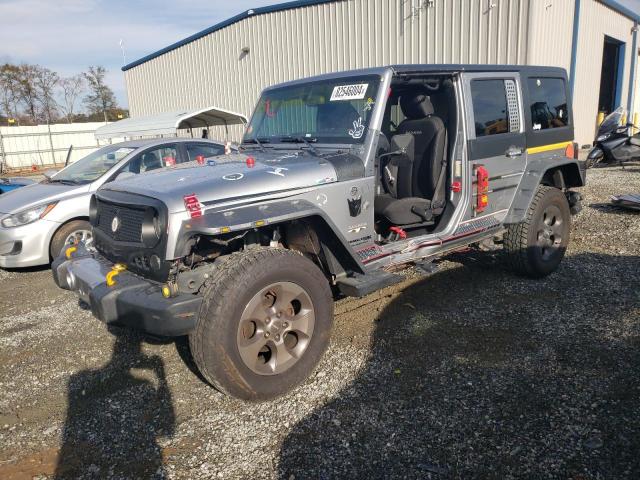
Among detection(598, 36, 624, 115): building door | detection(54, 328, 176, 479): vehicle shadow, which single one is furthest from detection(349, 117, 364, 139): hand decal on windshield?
detection(598, 36, 624, 115): building door

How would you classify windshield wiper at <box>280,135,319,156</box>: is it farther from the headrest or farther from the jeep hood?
the headrest

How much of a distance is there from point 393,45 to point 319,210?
37.2 feet

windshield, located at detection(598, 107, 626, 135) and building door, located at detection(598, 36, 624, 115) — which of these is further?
building door, located at detection(598, 36, 624, 115)

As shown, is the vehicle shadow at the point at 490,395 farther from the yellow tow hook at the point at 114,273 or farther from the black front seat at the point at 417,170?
the yellow tow hook at the point at 114,273

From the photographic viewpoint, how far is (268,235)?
361 cm

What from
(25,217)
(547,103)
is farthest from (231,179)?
(25,217)

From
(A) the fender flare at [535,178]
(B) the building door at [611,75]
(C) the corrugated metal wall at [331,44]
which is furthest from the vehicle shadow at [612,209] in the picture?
(B) the building door at [611,75]

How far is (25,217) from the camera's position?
20.0 ft

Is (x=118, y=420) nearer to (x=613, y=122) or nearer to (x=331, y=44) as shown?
(x=613, y=122)

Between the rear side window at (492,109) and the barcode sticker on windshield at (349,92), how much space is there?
1196 mm

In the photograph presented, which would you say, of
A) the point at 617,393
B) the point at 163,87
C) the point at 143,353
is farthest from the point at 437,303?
the point at 163,87

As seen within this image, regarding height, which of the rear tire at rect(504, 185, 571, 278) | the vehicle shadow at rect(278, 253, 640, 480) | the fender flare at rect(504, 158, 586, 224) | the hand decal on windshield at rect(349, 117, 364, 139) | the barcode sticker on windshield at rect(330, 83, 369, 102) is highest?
the barcode sticker on windshield at rect(330, 83, 369, 102)

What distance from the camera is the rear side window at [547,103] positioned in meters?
5.24

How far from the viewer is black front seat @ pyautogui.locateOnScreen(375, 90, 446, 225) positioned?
4508 millimetres
